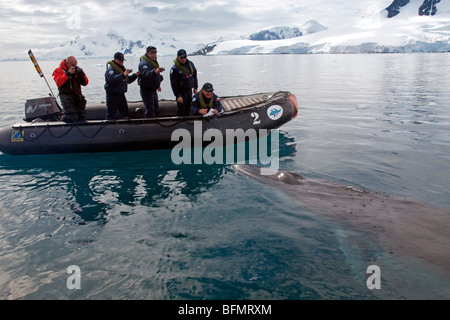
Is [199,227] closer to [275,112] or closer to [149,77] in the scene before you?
[149,77]

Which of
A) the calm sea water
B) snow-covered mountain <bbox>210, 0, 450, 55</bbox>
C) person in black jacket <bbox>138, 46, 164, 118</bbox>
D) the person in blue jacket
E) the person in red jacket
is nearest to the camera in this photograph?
the calm sea water

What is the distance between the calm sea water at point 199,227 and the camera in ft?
15.4

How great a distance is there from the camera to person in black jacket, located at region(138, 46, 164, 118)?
9.89 metres

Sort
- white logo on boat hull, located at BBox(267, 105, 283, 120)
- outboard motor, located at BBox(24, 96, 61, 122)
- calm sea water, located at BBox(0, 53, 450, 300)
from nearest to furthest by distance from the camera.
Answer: calm sea water, located at BBox(0, 53, 450, 300)
white logo on boat hull, located at BBox(267, 105, 283, 120)
outboard motor, located at BBox(24, 96, 61, 122)

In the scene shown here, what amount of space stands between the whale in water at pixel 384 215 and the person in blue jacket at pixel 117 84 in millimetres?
5382

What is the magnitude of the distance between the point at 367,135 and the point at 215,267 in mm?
9343

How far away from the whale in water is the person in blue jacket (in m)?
5.38

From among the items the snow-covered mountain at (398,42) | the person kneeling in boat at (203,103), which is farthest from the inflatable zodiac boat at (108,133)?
the snow-covered mountain at (398,42)

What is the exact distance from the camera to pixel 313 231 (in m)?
5.98

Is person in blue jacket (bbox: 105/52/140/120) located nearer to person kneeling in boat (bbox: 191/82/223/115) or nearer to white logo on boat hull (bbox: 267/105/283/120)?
person kneeling in boat (bbox: 191/82/223/115)

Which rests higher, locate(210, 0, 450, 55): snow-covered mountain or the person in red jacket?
locate(210, 0, 450, 55): snow-covered mountain

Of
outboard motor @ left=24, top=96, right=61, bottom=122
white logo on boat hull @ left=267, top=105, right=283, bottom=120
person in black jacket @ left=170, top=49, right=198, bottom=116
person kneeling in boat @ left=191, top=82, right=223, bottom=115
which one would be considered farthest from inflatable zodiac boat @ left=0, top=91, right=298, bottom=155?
person in black jacket @ left=170, top=49, right=198, bottom=116
